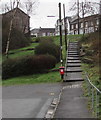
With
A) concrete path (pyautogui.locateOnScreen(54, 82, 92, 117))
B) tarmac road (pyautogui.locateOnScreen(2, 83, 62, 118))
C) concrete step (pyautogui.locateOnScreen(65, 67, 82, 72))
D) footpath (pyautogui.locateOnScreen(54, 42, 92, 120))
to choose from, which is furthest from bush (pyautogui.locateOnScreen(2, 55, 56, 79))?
concrete path (pyautogui.locateOnScreen(54, 82, 92, 117))

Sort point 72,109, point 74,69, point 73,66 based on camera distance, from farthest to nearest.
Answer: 1. point 73,66
2. point 74,69
3. point 72,109

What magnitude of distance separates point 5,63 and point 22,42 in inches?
666

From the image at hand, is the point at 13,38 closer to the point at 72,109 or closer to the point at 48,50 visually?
the point at 48,50

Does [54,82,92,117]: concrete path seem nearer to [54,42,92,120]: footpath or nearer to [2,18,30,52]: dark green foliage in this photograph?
[54,42,92,120]: footpath

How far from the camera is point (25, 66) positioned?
17859mm

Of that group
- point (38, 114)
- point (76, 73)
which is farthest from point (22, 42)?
point (38, 114)

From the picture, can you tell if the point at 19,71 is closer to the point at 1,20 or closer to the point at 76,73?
the point at 76,73

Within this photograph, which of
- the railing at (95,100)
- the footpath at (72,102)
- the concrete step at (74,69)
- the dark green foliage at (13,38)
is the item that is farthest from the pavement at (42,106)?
the dark green foliage at (13,38)

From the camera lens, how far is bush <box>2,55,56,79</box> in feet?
58.3

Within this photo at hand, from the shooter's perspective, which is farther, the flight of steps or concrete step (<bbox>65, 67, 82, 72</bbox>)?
concrete step (<bbox>65, 67, 82, 72</bbox>)

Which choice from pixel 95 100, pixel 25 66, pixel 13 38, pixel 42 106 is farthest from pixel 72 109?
pixel 13 38

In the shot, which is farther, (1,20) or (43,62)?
(1,20)

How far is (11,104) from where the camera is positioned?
9.56 m

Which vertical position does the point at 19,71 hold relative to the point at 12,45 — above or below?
below
